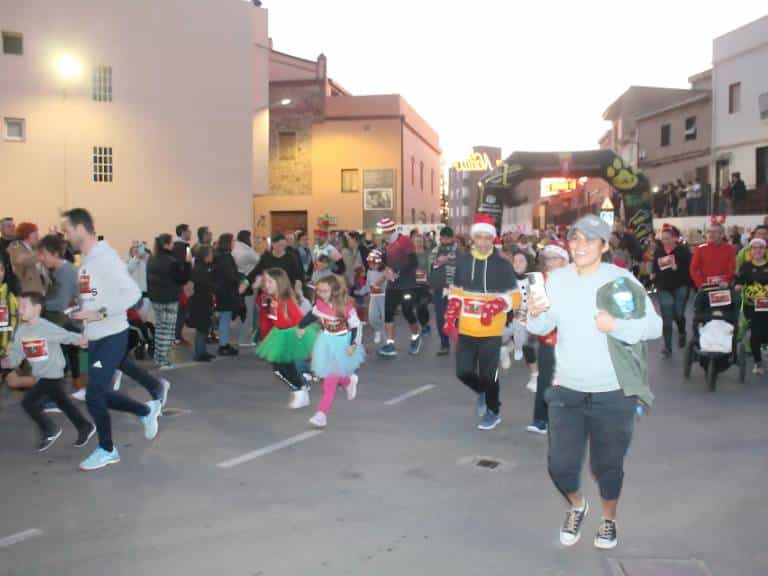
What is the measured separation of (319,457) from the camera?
21.9ft

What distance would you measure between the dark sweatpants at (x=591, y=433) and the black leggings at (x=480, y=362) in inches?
110

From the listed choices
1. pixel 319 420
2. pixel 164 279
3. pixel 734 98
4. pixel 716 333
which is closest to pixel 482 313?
pixel 319 420

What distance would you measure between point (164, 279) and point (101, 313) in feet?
15.6

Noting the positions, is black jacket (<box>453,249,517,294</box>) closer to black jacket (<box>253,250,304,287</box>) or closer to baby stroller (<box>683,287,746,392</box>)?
baby stroller (<box>683,287,746,392</box>)

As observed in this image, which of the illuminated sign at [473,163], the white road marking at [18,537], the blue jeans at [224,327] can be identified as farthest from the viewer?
the illuminated sign at [473,163]

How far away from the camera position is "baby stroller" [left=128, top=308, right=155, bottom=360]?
1125 cm

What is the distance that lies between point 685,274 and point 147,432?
828 centimetres

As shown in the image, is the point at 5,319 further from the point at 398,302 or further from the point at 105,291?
the point at 398,302

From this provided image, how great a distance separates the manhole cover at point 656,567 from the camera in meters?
4.32

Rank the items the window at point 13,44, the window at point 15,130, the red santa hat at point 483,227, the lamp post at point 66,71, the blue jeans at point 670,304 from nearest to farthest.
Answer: the red santa hat at point 483,227 < the blue jeans at point 670,304 < the window at point 13,44 < the window at point 15,130 < the lamp post at point 66,71

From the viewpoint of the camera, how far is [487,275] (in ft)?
24.7

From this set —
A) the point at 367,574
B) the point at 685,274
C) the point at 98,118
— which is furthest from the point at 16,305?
the point at 98,118

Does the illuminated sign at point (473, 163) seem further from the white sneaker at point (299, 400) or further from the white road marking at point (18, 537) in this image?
the white road marking at point (18, 537)

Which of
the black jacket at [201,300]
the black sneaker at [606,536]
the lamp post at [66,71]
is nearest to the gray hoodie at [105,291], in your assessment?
the black sneaker at [606,536]
